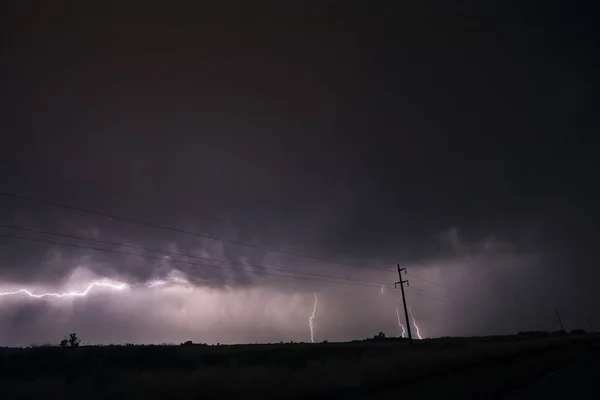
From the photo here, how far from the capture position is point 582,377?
18297 millimetres

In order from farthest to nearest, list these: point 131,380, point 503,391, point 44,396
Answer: point 131,380 → point 44,396 → point 503,391

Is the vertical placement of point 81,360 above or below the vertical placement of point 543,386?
above

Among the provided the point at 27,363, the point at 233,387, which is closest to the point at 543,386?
the point at 233,387

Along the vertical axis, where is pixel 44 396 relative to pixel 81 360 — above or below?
below

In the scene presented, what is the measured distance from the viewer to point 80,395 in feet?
53.1

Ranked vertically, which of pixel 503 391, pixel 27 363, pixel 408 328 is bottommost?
pixel 503 391

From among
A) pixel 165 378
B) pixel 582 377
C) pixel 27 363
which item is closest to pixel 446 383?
pixel 582 377

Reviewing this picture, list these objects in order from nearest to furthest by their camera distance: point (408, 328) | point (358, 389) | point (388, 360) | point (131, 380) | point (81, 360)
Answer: point (358, 389)
point (131, 380)
point (388, 360)
point (81, 360)
point (408, 328)

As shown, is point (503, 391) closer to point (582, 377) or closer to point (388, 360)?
point (582, 377)

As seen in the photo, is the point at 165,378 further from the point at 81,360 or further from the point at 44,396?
the point at 81,360

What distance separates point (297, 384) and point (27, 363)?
84.6 ft

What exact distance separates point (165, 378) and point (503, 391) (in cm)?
1683

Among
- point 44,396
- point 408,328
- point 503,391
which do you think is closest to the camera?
point 503,391

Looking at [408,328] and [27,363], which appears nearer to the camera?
[27,363]
